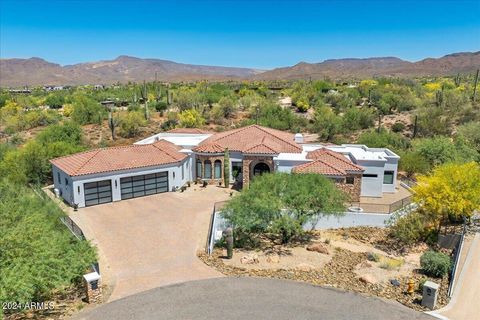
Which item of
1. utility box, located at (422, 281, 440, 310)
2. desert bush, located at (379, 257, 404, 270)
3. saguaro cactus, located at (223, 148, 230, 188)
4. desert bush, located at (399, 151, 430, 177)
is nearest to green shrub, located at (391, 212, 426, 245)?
desert bush, located at (379, 257, 404, 270)

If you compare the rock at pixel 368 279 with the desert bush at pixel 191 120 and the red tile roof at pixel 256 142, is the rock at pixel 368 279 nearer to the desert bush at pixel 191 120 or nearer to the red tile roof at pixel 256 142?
the red tile roof at pixel 256 142

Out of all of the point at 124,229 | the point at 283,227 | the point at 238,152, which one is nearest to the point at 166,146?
the point at 238,152

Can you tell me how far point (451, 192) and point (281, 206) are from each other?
1003cm

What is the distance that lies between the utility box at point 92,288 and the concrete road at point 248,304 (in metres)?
0.57

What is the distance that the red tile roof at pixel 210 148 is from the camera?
1387 inches

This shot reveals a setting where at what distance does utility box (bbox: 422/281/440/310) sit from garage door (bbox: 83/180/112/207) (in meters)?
22.7

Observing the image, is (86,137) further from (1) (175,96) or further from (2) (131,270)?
(2) (131,270)

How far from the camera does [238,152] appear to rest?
1384 inches

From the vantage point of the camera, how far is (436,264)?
20219 millimetres

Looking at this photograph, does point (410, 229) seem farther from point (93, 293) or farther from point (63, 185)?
Result: point (63, 185)

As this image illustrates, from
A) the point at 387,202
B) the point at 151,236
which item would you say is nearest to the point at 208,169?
the point at 151,236

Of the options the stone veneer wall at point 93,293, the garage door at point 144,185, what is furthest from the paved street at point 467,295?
the garage door at point 144,185

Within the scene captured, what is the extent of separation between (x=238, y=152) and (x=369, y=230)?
13.2 m

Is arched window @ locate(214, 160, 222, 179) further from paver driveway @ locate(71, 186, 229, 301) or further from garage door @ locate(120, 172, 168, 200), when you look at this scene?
garage door @ locate(120, 172, 168, 200)
